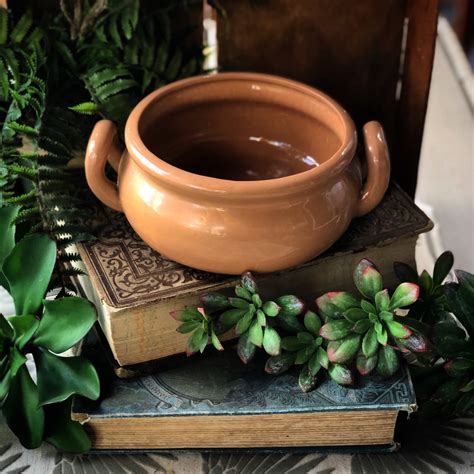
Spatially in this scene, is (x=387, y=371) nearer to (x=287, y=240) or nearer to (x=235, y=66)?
(x=287, y=240)

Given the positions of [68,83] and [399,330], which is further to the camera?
[68,83]

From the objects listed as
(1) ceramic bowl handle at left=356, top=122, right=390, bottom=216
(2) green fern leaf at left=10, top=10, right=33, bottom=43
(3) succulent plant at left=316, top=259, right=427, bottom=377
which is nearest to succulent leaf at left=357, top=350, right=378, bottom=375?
(3) succulent plant at left=316, top=259, right=427, bottom=377

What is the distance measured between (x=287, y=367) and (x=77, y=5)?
1.18 ft

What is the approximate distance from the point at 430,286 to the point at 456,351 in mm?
68

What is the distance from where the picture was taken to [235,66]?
2.49 feet

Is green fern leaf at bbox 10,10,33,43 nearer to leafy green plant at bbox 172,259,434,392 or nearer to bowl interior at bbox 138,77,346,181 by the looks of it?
bowl interior at bbox 138,77,346,181

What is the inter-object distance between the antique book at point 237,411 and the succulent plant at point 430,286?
0.06 metres

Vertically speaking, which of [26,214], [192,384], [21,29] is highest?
[21,29]

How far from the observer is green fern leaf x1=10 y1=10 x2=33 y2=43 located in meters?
0.67

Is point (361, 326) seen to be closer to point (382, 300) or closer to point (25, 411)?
point (382, 300)

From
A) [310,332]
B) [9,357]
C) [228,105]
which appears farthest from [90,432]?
[228,105]

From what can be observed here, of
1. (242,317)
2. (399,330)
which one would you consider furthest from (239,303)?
(399,330)

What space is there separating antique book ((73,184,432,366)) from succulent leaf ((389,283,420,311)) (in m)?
0.09

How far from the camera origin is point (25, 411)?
593mm
